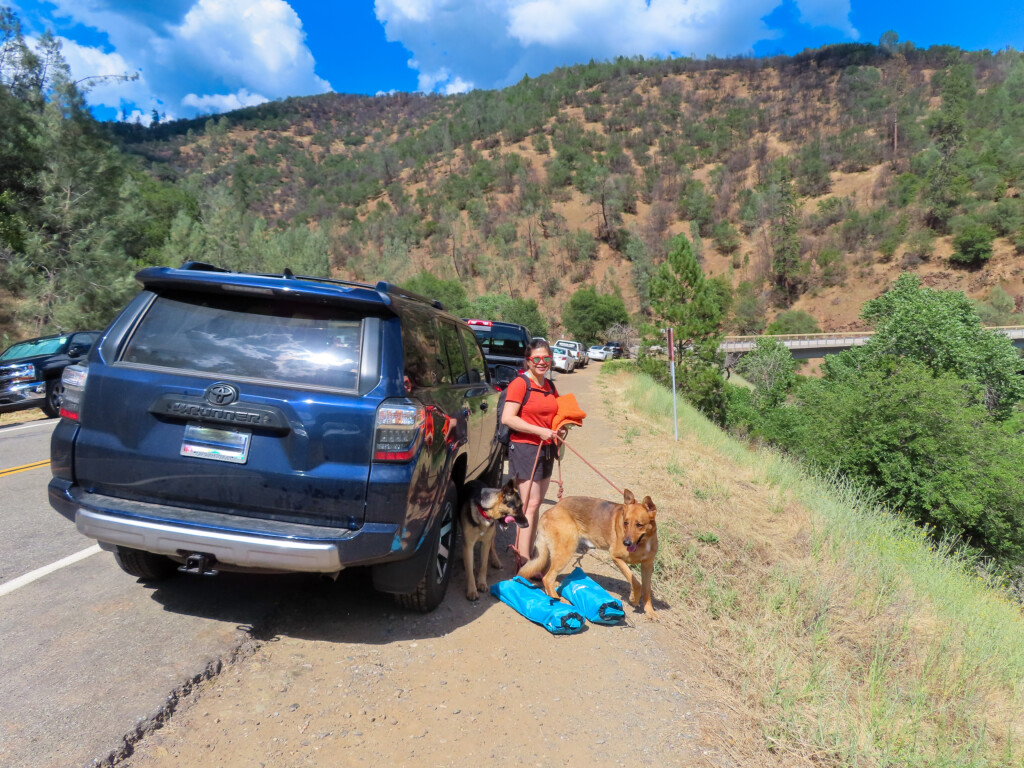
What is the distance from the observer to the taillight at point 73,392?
3.12 meters

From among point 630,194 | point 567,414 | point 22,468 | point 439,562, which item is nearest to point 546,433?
point 567,414

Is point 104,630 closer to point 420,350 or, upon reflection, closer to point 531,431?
point 420,350

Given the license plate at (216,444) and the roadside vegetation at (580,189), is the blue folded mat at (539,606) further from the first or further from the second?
the roadside vegetation at (580,189)

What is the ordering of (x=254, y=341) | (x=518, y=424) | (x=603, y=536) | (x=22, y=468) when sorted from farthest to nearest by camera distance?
1. (x=22, y=468)
2. (x=518, y=424)
3. (x=603, y=536)
4. (x=254, y=341)

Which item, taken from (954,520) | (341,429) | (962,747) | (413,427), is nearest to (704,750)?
(962,747)

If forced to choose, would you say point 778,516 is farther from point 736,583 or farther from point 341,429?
point 341,429

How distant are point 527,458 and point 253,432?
2.17m

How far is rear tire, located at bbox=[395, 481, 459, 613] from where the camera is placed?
11.7ft

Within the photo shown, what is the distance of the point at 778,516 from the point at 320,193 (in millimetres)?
110960

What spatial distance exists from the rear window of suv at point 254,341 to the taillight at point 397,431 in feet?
0.80

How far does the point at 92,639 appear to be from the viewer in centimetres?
324

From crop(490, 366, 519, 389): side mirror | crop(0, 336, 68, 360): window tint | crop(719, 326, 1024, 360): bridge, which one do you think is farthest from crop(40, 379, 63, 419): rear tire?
crop(719, 326, 1024, 360): bridge

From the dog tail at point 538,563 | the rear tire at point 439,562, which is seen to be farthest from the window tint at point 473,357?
the dog tail at point 538,563

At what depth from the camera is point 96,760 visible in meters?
2.34
